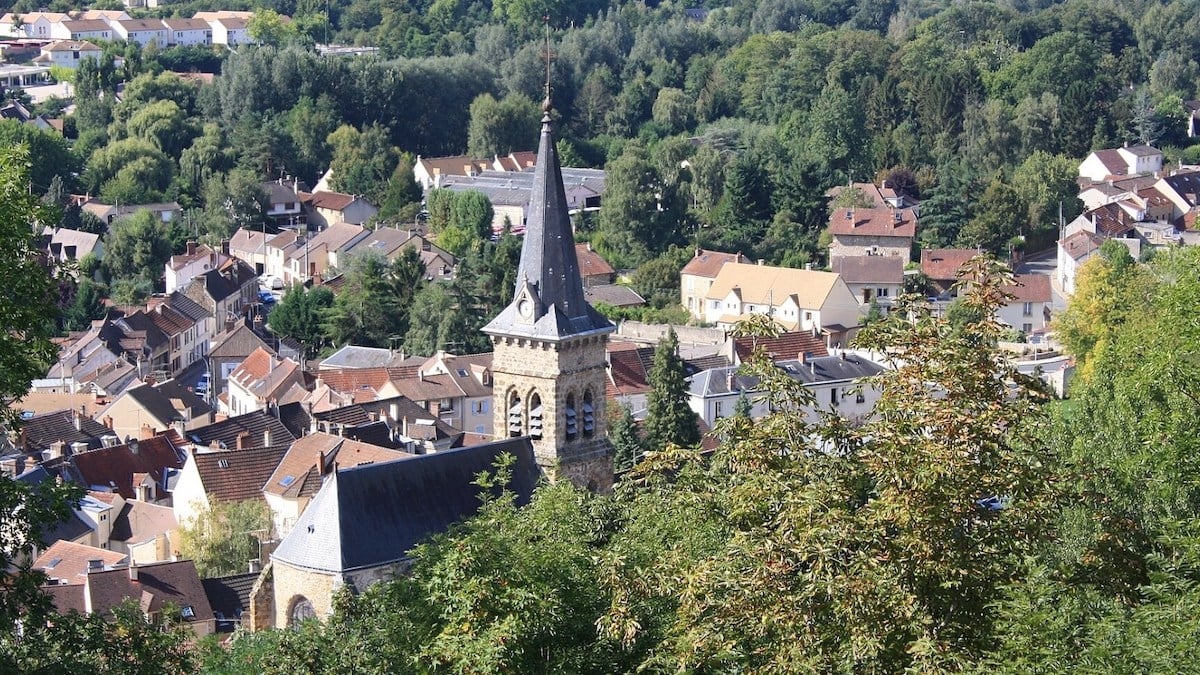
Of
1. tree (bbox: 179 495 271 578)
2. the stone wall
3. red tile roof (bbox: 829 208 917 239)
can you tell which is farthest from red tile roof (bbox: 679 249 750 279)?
the stone wall

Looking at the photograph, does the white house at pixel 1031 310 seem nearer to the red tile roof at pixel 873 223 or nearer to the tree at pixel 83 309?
the red tile roof at pixel 873 223

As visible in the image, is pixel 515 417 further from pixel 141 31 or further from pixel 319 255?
pixel 141 31

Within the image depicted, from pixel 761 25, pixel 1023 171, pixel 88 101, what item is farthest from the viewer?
pixel 761 25

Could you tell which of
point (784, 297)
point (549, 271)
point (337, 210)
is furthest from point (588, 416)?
point (337, 210)

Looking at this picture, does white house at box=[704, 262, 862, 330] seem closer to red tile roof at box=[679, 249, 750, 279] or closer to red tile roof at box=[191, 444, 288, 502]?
red tile roof at box=[679, 249, 750, 279]

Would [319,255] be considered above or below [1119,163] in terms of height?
below

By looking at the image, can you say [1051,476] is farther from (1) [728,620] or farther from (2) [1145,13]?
(2) [1145,13]

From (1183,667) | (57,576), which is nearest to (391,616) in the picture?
(1183,667)
